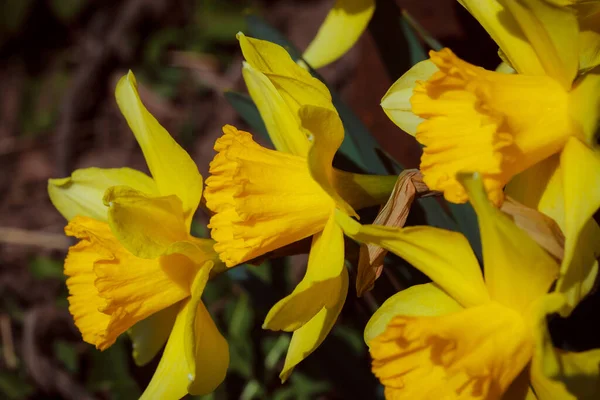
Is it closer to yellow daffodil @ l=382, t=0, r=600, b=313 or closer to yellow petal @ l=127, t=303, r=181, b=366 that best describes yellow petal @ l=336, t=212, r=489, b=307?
yellow daffodil @ l=382, t=0, r=600, b=313

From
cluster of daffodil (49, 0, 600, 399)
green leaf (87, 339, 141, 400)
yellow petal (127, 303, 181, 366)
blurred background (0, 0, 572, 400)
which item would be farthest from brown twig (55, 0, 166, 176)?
cluster of daffodil (49, 0, 600, 399)

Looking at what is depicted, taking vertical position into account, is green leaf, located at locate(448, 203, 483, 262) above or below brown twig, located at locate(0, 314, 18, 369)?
above

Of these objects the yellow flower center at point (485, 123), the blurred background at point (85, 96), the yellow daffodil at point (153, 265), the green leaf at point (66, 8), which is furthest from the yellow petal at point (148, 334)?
the green leaf at point (66, 8)

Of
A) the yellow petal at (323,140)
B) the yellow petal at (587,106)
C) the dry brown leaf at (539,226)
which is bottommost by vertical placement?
the dry brown leaf at (539,226)

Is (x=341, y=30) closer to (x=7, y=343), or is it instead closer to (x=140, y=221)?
(x=140, y=221)

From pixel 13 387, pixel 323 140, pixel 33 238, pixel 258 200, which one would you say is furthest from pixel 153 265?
pixel 33 238

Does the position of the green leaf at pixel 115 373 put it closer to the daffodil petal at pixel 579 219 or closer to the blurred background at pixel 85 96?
the blurred background at pixel 85 96
